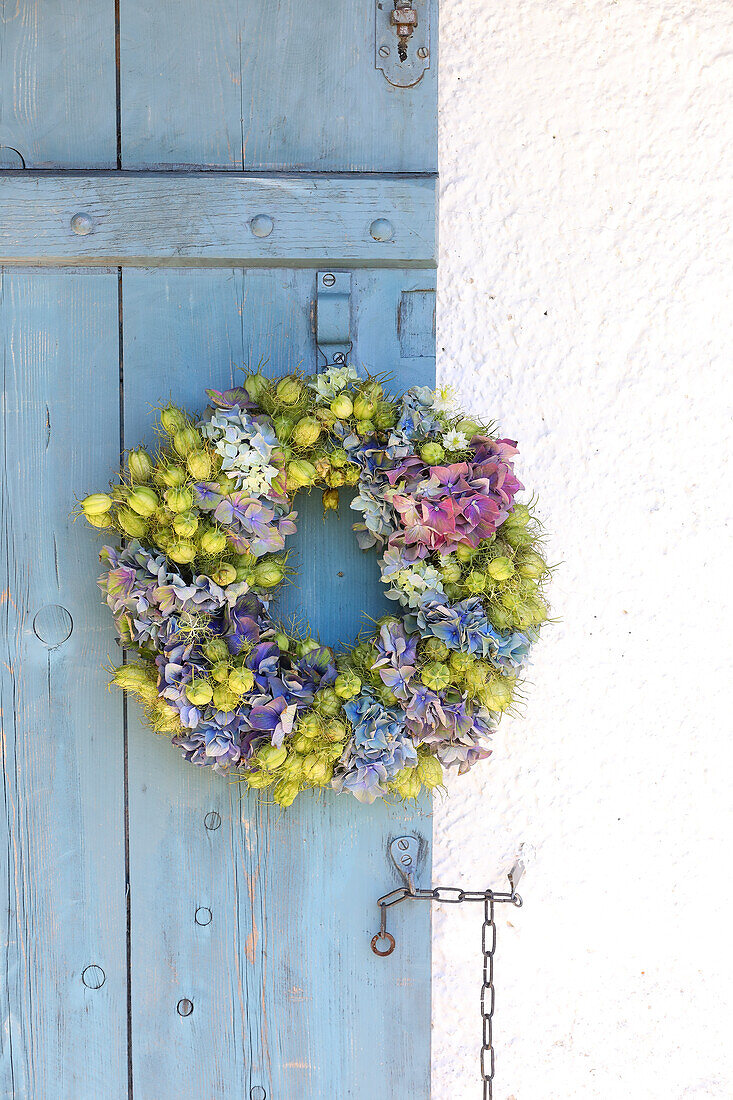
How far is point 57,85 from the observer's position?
100 cm

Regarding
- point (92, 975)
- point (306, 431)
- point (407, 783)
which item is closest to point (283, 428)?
point (306, 431)

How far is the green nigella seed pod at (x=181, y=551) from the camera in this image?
862mm

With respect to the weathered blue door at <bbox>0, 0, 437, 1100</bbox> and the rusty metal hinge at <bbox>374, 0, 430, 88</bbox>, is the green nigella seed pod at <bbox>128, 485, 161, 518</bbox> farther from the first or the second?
the rusty metal hinge at <bbox>374, 0, 430, 88</bbox>

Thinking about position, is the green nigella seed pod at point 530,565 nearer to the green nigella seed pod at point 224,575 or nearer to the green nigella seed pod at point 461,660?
the green nigella seed pod at point 461,660

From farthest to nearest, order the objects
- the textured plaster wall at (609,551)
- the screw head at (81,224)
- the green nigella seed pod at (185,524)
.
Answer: the textured plaster wall at (609,551) < the screw head at (81,224) < the green nigella seed pod at (185,524)

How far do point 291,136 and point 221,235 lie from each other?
16cm

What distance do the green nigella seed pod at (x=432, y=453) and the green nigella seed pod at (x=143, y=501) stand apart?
0.30m

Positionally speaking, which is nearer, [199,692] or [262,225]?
[199,692]

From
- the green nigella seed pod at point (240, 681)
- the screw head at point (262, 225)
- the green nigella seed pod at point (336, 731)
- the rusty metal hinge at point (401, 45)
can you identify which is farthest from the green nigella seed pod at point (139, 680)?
the rusty metal hinge at point (401, 45)

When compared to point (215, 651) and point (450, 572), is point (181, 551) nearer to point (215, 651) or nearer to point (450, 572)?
point (215, 651)

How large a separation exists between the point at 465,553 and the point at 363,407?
20cm

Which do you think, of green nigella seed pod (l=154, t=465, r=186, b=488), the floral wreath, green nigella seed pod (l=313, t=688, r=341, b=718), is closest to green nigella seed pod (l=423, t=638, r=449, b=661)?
the floral wreath

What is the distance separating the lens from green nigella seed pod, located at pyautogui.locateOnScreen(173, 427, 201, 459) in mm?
880

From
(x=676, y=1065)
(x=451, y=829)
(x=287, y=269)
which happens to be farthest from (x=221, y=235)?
(x=676, y=1065)
